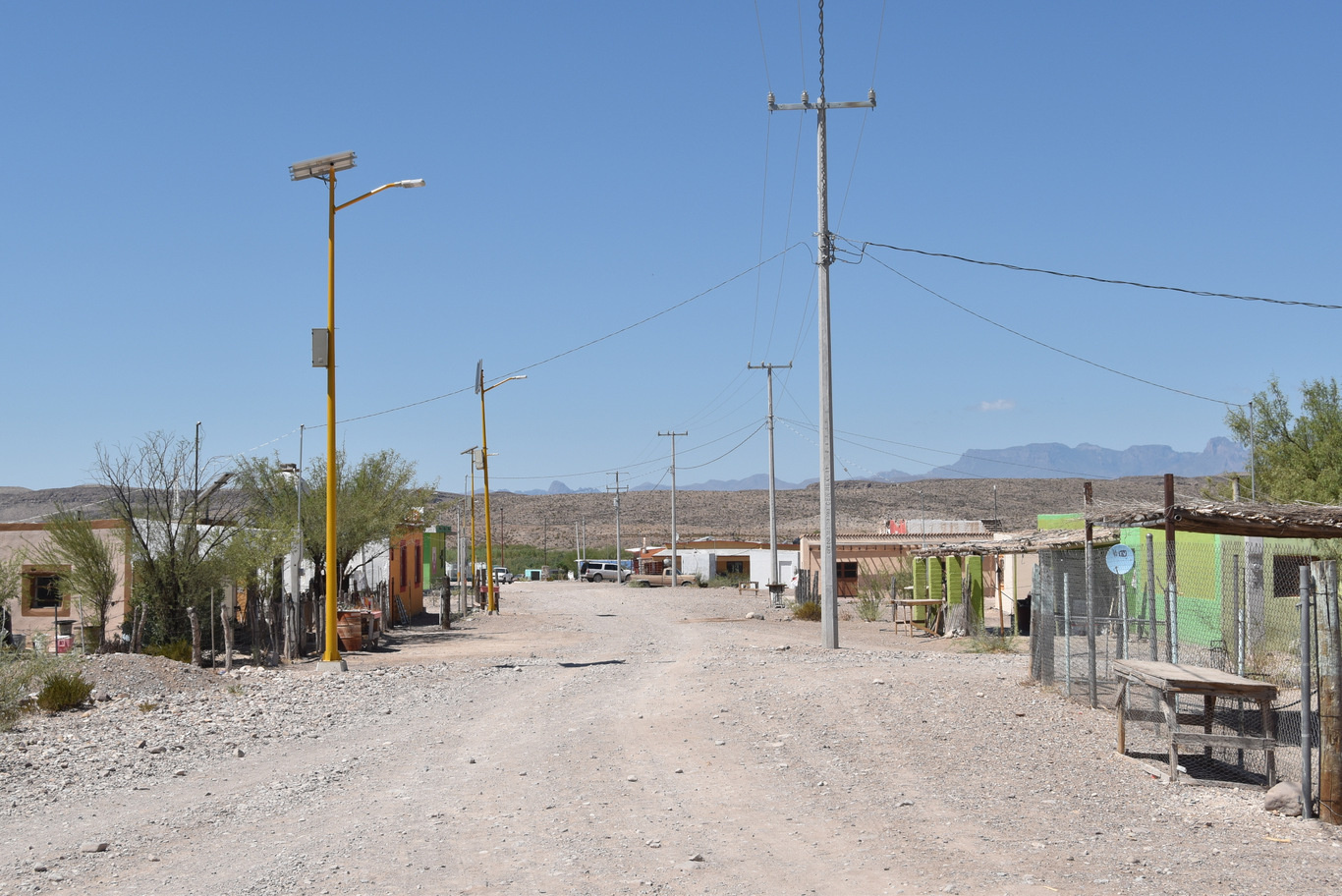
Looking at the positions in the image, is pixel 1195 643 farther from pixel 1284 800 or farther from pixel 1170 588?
pixel 1284 800

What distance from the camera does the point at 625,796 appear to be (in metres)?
9.33

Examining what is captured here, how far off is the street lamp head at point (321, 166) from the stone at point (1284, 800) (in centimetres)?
1670

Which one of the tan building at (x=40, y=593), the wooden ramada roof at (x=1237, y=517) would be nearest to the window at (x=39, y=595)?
the tan building at (x=40, y=593)

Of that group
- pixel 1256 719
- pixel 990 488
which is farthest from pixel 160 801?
pixel 990 488

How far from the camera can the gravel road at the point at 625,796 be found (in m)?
7.14

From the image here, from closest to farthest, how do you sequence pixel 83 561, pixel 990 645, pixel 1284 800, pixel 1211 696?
pixel 1284 800
pixel 1211 696
pixel 990 645
pixel 83 561

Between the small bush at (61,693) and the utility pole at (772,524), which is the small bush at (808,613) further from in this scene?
the small bush at (61,693)

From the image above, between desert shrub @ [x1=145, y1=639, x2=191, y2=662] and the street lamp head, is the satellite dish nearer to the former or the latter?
the street lamp head

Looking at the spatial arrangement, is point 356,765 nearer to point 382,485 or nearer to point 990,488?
point 382,485

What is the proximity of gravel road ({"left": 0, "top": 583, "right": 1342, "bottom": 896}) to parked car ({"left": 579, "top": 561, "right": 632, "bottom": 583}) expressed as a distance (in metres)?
61.2

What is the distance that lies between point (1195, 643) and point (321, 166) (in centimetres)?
1927

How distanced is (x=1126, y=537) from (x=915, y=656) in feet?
29.3

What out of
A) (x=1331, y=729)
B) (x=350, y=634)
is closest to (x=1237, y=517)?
(x=1331, y=729)

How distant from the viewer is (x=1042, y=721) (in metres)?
13.0
